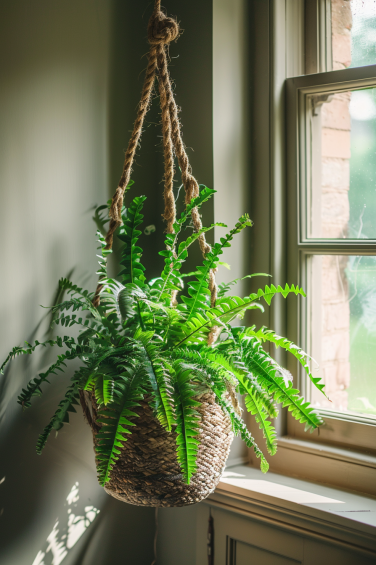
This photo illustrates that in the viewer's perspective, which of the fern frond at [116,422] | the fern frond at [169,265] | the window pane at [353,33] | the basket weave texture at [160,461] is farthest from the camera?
the window pane at [353,33]

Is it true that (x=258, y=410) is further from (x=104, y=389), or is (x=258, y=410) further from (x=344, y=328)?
(x=344, y=328)

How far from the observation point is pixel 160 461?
3.08 feet

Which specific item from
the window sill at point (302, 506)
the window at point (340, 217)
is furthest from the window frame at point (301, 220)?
the window sill at point (302, 506)

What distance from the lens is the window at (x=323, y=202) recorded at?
4.35ft

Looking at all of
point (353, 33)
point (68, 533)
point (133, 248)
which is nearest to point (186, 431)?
point (133, 248)

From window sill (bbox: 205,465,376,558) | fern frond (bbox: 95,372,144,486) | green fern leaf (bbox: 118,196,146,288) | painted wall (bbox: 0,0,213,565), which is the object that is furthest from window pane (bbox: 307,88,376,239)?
fern frond (bbox: 95,372,144,486)

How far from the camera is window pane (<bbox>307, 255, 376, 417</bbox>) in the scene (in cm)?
133

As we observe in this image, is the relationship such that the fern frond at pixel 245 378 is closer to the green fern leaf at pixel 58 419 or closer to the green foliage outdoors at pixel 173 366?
the green foliage outdoors at pixel 173 366

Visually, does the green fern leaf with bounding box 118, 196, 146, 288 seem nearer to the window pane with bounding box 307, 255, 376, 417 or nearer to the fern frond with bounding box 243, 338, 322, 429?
the fern frond with bounding box 243, 338, 322, 429

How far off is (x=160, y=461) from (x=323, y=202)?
2.89 ft

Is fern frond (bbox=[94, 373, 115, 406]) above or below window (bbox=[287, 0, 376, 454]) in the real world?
below

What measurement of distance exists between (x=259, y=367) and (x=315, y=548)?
1.70 ft

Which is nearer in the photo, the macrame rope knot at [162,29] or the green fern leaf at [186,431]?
the green fern leaf at [186,431]

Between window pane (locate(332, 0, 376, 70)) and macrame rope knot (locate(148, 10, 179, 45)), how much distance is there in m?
0.57
